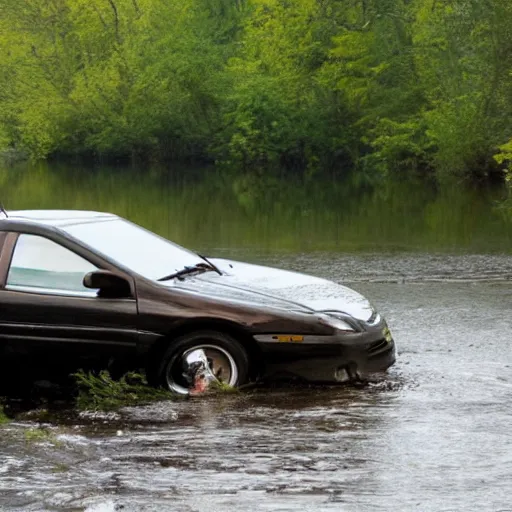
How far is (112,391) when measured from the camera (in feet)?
26.8

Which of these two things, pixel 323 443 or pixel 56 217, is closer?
pixel 323 443

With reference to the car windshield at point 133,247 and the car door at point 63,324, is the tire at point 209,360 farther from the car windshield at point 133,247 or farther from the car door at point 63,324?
the car windshield at point 133,247

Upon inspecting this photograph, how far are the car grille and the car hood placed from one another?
0.21 meters

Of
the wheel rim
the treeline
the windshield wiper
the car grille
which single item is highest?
the treeline

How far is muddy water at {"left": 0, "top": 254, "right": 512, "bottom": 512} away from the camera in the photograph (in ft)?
18.5

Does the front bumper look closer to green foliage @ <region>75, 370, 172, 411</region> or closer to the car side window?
green foliage @ <region>75, 370, 172, 411</region>

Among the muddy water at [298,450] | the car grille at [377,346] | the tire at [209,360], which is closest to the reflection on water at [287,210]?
the car grille at [377,346]

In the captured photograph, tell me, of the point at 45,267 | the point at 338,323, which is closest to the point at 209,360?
the point at 338,323

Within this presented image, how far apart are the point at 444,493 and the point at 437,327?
5768 mm

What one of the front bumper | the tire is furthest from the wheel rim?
the front bumper

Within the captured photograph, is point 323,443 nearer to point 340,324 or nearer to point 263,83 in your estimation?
point 340,324

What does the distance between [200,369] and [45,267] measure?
51.4 inches

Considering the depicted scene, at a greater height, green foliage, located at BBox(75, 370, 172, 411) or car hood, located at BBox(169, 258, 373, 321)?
car hood, located at BBox(169, 258, 373, 321)

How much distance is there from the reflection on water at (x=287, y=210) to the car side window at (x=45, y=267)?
1219 cm
